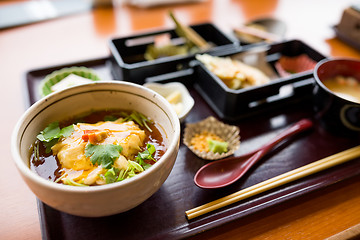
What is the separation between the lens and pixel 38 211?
0.97m

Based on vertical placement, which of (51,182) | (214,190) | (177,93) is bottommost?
(214,190)

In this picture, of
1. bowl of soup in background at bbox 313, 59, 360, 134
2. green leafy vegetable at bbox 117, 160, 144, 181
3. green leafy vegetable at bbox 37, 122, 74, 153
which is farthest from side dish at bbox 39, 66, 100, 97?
bowl of soup in background at bbox 313, 59, 360, 134

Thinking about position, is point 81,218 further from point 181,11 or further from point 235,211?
point 181,11

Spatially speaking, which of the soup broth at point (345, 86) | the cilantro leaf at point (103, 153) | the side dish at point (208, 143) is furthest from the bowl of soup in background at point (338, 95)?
the cilantro leaf at point (103, 153)

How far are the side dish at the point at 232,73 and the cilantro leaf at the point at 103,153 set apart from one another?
671 millimetres

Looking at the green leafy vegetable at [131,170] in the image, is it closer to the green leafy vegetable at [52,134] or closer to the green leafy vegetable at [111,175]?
the green leafy vegetable at [111,175]

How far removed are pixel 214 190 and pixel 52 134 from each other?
583 millimetres

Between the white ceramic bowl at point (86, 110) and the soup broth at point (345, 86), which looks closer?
the white ceramic bowl at point (86, 110)

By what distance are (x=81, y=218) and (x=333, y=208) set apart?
2.82 feet

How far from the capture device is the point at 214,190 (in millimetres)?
1046

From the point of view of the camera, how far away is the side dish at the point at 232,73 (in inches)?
54.5

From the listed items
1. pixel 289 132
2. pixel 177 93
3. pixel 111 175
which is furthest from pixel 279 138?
pixel 111 175

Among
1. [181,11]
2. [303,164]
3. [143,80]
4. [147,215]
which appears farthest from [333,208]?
[181,11]

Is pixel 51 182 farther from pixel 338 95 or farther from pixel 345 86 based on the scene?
pixel 345 86
